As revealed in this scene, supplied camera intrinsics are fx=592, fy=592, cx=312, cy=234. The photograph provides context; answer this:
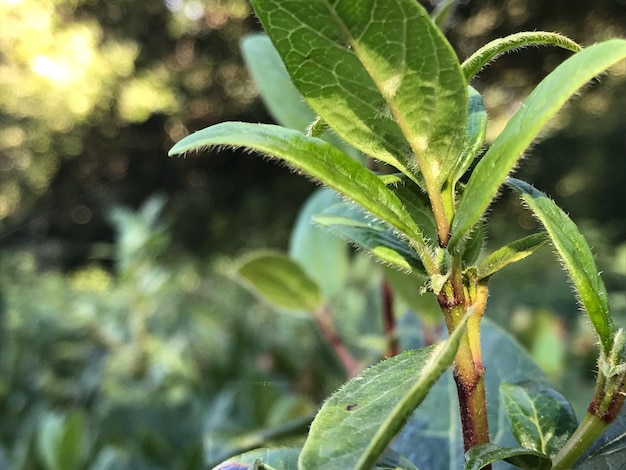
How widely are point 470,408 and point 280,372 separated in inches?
46.0

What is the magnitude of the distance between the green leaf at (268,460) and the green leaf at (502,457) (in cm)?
9

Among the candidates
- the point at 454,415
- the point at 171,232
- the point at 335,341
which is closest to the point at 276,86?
the point at 335,341

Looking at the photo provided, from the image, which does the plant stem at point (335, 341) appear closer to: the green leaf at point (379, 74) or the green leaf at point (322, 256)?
the green leaf at point (322, 256)

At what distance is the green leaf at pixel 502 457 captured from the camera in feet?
0.82

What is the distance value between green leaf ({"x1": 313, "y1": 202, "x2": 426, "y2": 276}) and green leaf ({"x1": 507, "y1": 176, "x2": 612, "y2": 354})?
61 mm

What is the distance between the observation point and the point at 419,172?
Result: 0.29m

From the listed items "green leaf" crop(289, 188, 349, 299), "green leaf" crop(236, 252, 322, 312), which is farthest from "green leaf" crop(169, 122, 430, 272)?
"green leaf" crop(289, 188, 349, 299)

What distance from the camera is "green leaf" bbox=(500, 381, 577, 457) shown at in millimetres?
323

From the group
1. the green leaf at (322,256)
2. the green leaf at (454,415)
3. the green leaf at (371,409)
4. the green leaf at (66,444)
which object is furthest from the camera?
the green leaf at (322,256)

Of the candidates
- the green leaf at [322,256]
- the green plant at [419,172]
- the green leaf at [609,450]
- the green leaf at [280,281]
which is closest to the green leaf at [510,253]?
the green plant at [419,172]

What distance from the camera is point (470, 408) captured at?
0.27 metres

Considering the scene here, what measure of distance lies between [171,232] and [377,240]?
21.2 feet

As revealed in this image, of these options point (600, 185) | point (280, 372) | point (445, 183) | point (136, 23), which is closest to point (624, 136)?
point (600, 185)

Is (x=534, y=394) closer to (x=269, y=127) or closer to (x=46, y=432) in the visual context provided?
(x=269, y=127)
